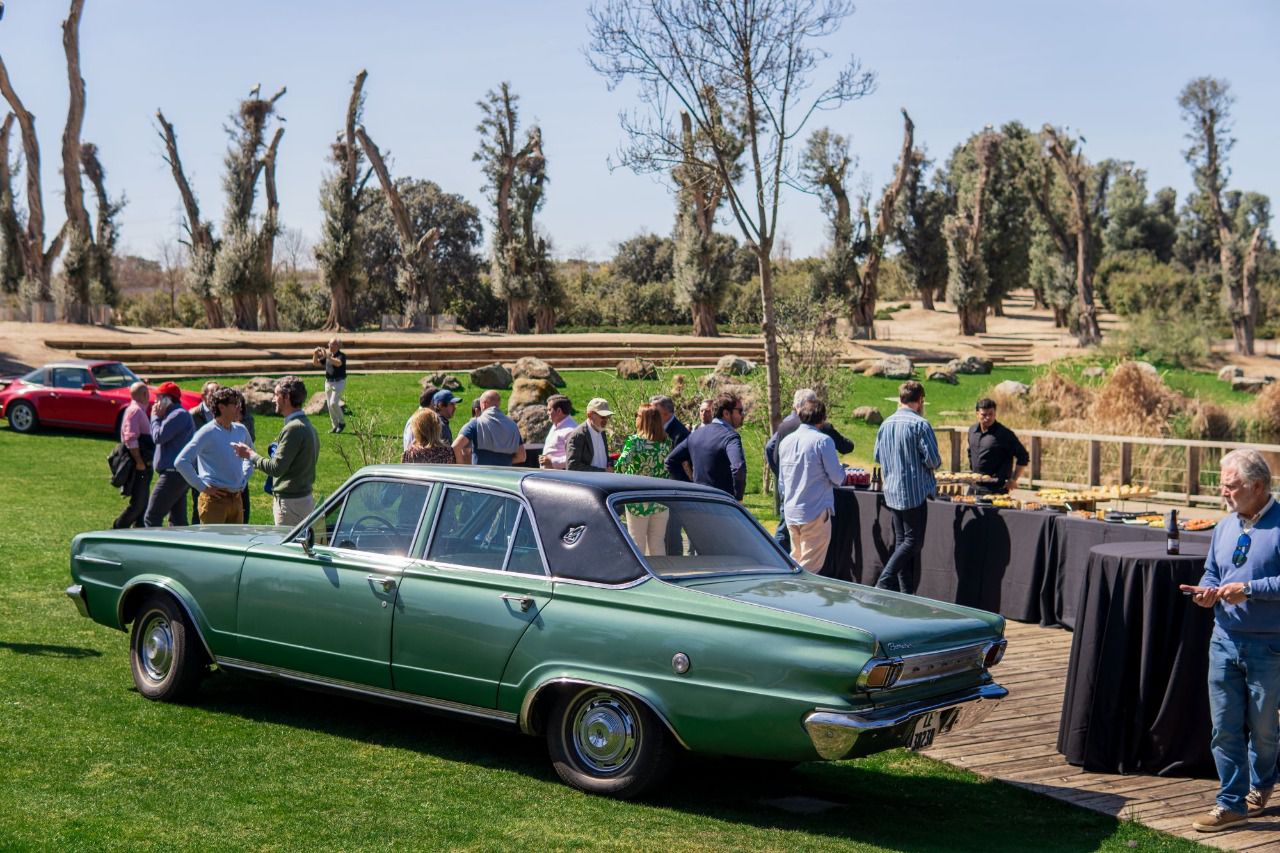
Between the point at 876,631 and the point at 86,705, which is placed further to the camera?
the point at 86,705

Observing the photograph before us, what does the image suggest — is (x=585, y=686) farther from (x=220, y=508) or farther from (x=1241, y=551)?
(x=220, y=508)

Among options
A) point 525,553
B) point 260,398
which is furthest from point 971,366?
point 525,553

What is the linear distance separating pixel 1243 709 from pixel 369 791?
4.02 m

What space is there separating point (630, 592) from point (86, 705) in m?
3.45

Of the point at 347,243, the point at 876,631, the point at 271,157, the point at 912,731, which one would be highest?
the point at 271,157

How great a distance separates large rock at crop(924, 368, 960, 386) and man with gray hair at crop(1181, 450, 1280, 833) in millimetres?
35736

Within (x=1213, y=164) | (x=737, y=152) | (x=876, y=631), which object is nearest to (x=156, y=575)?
(x=876, y=631)

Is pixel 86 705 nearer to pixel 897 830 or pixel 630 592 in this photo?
pixel 630 592

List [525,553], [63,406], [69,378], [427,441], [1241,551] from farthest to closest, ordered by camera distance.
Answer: [69,378] < [63,406] < [427,441] < [525,553] < [1241,551]

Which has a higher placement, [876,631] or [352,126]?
[352,126]

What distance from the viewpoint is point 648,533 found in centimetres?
642

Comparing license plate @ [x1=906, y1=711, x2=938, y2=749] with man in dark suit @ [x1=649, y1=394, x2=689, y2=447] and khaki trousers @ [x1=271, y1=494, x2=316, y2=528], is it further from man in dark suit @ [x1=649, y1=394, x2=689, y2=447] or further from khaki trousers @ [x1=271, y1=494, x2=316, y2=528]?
man in dark suit @ [x1=649, y1=394, x2=689, y2=447]

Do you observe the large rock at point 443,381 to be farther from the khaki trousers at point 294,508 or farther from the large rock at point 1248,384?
the large rock at point 1248,384

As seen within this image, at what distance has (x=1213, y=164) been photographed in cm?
6200
